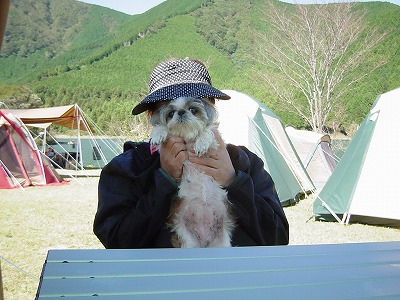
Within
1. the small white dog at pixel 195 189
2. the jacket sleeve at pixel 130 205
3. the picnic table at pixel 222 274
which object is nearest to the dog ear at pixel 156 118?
the small white dog at pixel 195 189

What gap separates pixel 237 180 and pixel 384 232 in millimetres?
5323

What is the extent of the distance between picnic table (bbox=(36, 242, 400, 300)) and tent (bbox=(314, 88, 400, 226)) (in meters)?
5.56

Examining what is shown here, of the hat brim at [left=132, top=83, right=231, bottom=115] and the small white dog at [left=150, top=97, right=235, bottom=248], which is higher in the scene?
the hat brim at [left=132, top=83, right=231, bottom=115]

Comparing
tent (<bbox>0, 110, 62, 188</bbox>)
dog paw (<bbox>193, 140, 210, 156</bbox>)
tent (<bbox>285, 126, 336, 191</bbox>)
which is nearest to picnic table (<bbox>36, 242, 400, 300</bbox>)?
dog paw (<bbox>193, 140, 210, 156</bbox>)

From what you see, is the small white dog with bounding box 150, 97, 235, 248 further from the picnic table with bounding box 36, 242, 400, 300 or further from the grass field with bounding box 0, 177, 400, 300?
the grass field with bounding box 0, 177, 400, 300

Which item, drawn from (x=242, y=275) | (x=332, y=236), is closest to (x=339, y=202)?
(x=332, y=236)

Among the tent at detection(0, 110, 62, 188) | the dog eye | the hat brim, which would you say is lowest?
the tent at detection(0, 110, 62, 188)

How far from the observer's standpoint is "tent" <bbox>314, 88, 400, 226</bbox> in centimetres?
606

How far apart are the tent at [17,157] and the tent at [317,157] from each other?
6.81 m

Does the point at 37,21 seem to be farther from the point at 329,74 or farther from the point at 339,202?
the point at 339,202

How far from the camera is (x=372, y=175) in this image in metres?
6.14

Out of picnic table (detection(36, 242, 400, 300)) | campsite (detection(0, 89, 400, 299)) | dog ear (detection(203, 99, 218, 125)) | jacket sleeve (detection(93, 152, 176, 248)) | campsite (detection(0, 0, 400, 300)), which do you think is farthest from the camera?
campsite (detection(0, 0, 400, 300))

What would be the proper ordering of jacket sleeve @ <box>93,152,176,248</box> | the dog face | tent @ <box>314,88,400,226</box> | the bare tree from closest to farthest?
jacket sleeve @ <box>93,152,176,248</box> < the dog face < tent @ <box>314,88,400,226</box> < the bare tree

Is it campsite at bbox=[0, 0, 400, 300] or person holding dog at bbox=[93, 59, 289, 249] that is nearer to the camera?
person holding dog at bbox=[93, 59, 289, 249]
